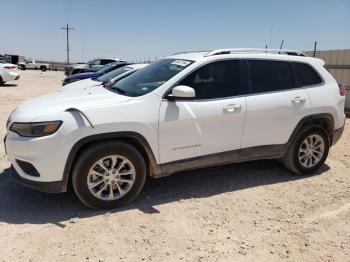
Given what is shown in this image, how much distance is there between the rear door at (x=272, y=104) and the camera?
182 inches

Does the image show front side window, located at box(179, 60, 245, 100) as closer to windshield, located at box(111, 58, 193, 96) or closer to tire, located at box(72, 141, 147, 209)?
windshield, located at box(111, 58, 193, 96)

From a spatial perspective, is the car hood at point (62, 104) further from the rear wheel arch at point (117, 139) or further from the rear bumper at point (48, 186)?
the rear bumper at point (48, 186)

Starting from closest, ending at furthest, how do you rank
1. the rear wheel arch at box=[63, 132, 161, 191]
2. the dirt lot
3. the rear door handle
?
the dirt lot
the rear wheel arch at box=[63, 132, 161, 191]
the rear door handle

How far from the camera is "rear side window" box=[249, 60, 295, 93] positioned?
15.4ft

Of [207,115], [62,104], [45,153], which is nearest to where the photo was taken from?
[45,153]

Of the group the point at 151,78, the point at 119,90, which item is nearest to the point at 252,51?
the point at 151,78

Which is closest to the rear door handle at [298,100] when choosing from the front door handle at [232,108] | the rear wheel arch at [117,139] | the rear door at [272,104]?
the rear door at [272,104]

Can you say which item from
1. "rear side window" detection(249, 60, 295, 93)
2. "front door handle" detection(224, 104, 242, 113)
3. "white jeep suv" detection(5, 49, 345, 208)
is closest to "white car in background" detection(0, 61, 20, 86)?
"white jeep suv" detection(5, 49, 345, 208)

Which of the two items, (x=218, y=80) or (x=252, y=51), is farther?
(x=252, y=51)

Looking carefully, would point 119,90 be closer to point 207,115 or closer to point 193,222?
point 207,115

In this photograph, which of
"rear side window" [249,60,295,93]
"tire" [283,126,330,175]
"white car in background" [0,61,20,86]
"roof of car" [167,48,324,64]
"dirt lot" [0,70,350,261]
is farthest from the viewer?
"white car in background" [0,61,20,86]

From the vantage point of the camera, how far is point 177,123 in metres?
4.10

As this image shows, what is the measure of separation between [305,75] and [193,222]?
108 inches

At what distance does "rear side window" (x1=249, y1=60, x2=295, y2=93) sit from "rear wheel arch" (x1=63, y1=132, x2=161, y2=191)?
1620 mm
